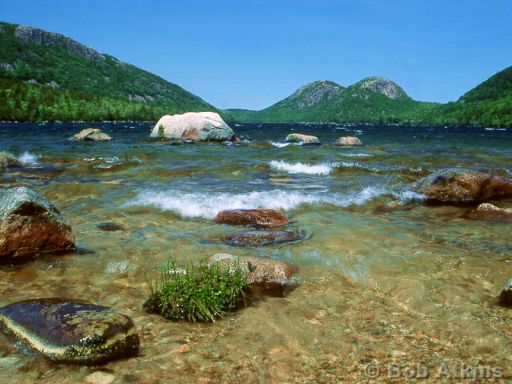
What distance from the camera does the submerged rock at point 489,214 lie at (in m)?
9.75

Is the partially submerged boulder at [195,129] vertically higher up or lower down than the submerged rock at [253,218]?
higher up

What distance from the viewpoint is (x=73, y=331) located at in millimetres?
3814

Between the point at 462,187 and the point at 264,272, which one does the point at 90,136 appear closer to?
the point at 462,187

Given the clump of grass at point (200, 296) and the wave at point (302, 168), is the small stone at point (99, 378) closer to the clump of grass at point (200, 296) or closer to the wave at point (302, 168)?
the clump of grass at point (200, 296)

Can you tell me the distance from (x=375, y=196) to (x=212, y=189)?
546 cm

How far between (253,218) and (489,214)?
19.4ft

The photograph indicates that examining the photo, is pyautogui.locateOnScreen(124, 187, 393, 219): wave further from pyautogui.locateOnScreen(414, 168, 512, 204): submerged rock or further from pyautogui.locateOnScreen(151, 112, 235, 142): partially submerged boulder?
pyautogui.locateOnScreen(151, 112, 235, 142): partially submerged boulder

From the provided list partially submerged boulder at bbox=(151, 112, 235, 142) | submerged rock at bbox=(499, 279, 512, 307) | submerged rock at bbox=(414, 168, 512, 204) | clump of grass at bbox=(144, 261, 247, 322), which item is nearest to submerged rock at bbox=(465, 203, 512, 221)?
submerged rock at bbox=(414, 168, 512, 204)

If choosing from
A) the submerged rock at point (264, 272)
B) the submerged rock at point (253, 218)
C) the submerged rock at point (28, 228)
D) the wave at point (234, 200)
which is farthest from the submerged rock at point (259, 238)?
the submerged rock at point (28, 228)

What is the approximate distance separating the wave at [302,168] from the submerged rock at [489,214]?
8.54m

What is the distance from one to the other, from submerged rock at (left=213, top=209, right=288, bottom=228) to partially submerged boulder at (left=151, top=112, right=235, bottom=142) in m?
28.3

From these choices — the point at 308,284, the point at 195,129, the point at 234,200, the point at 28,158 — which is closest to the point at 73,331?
the point at 308,284

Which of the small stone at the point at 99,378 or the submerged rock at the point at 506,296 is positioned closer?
the small stone at the point at 99,378

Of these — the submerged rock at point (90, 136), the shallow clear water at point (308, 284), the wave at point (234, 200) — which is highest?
the submerged rock at point (90, 136)
